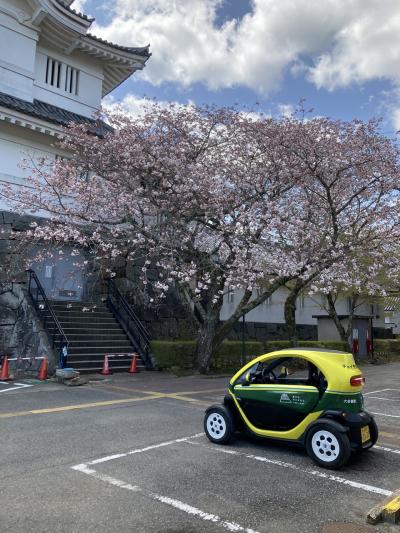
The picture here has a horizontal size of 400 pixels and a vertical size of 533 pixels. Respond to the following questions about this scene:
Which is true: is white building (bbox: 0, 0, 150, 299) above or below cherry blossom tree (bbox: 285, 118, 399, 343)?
above

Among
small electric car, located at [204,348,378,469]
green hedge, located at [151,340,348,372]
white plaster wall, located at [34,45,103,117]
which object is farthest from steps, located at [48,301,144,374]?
white plaster wall, located at [34,45,103,117]

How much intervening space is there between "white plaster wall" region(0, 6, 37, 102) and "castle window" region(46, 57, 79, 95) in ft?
3.91

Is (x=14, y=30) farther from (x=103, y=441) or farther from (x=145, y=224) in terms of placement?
(x=103, y=441)

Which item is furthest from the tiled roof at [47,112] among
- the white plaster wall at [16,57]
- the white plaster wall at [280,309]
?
the white plaster wall at [280,309]

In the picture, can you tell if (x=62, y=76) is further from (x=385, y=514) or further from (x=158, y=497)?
(x=385, y=514)

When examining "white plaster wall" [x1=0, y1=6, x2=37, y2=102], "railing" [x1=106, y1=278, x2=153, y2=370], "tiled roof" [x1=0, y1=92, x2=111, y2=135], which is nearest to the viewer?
"railing" [x1=106, y1=278, x2=153, y2=370]

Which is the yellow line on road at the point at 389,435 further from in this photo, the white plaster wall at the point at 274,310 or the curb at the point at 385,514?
the white plaster wall at the point at 274,310

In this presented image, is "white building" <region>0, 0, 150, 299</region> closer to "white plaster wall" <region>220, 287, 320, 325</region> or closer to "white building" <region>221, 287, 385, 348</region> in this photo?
"white plaster wall" <region>220, 287, 320, 325</region>

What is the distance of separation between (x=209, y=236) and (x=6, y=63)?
11.4 metres

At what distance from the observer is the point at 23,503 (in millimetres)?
4570

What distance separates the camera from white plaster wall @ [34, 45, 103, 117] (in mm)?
20312

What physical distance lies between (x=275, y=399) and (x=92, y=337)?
37.7 feet

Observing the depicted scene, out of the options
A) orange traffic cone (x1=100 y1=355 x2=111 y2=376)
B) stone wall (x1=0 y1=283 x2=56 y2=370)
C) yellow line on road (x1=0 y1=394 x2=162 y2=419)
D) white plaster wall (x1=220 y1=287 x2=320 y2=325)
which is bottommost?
yellow line on road (x1=0 y1=394 x2=162 y2=419)

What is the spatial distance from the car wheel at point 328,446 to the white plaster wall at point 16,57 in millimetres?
18242
